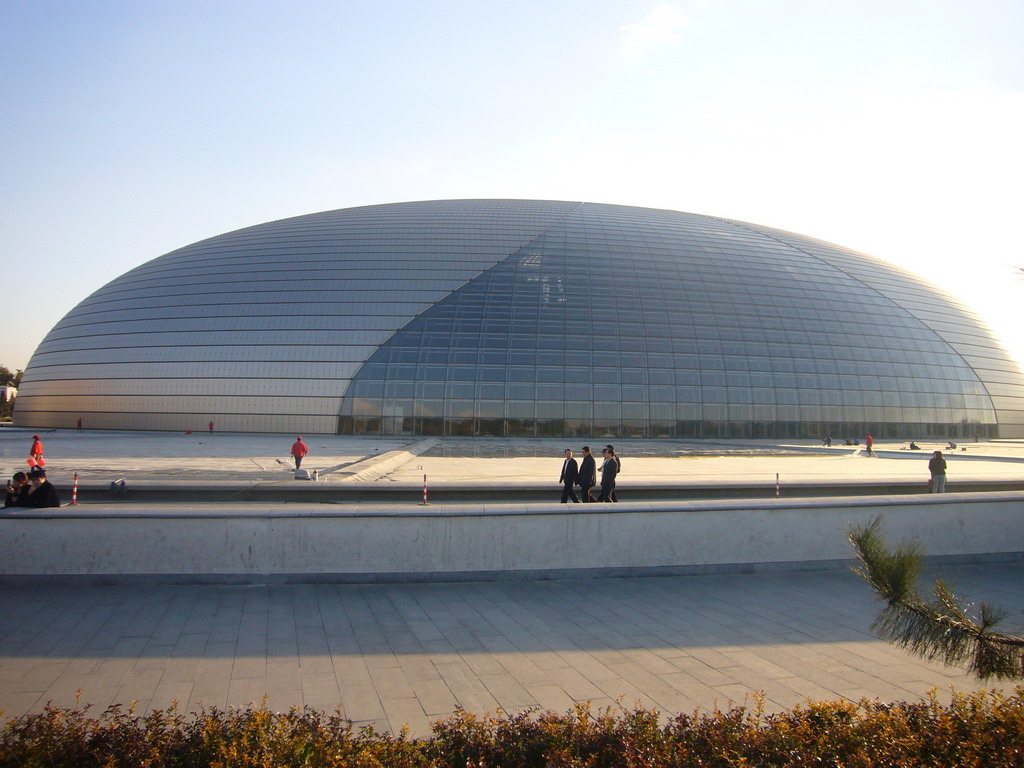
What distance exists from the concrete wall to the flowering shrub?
16.6 feet

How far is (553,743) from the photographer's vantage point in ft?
15.0

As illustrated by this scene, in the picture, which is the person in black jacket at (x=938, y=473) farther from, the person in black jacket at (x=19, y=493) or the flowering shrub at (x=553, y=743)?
the person in black jacket at (x=19, y=493)

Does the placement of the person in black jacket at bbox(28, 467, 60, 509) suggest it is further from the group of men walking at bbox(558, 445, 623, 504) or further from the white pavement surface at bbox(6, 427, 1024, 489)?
the group of men walking at bbox(558, 445, 623, 504)

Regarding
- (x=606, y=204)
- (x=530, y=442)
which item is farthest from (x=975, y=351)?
(x=530, y=442)

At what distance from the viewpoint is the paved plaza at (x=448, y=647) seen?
20.4 feet

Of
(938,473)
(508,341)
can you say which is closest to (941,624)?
(938,473)

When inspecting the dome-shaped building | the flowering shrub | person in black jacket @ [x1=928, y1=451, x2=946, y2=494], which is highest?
the dome-shaped building

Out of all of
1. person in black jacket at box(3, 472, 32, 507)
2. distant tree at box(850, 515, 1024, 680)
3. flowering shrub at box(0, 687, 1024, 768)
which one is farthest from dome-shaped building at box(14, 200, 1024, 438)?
distant tree at box(850, 515, 1024, 680)

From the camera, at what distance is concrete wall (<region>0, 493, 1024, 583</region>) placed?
9.62 m

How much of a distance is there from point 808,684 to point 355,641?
4807mm

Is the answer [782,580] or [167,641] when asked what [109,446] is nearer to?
[167,641]

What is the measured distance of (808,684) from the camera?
6.61m

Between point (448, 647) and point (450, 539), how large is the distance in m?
2.77

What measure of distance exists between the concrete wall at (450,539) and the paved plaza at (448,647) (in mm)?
339
